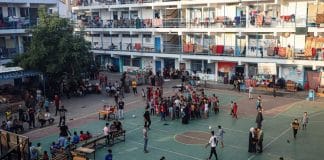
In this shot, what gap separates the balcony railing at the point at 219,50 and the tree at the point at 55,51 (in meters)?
13.5

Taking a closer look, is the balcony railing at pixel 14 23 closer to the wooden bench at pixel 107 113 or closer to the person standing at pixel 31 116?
the person standing at pixel 31 116

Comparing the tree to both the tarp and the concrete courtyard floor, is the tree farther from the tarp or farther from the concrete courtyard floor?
the concrete courtyard floor

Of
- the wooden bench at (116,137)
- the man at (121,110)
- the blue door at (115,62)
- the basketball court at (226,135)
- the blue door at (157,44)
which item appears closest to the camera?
the basketball court at (226,135)

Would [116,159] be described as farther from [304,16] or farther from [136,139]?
[304,16]

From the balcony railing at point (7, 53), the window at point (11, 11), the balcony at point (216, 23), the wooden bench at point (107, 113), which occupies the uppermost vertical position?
the window at point (11, 11)

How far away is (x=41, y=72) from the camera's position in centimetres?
3625

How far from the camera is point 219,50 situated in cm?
4225

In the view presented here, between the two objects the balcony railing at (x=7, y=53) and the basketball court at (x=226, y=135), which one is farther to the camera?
the balcony railing at (x=7, y=53)

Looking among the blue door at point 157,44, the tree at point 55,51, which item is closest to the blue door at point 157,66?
the blue door at point 157,44

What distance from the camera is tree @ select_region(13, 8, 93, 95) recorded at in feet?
115

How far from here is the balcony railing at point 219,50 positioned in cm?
3688

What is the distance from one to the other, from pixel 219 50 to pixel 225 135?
62.5ft

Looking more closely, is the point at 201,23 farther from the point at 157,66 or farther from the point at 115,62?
the point at 115,62

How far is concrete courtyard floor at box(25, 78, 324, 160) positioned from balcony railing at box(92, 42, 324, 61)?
5.20 m
